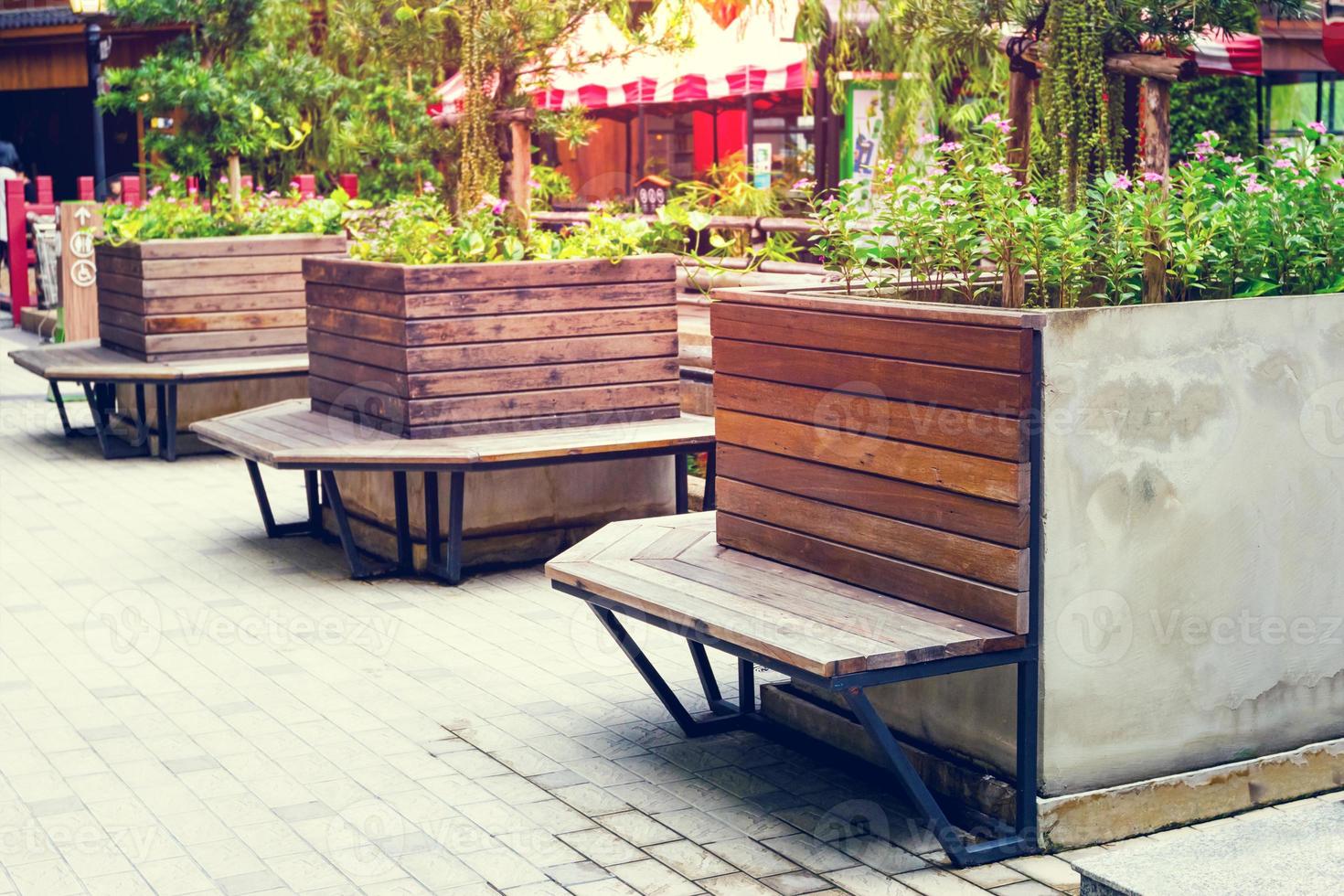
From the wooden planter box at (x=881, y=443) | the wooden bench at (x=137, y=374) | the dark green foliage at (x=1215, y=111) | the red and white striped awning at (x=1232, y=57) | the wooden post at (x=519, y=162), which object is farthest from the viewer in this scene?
the dark green foliage at (x=1215, y=111)

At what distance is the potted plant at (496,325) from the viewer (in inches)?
268

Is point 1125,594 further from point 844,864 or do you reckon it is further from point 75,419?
point 75,419

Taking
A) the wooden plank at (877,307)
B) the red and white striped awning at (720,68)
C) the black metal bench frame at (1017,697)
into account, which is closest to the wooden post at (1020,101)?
the wooden plank at (877,307)

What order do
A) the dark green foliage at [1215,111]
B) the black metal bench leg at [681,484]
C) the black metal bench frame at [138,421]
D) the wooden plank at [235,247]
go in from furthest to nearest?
the dark green foliage at [1215,111]
the black metal bench frame at [138,421]
the wooden plank at [235,247]
the black metal bench leg at [681,484]

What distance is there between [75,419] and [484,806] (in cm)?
846

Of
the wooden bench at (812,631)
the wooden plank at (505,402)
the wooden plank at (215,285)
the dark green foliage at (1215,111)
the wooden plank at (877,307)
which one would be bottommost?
the wooden bench at (812,631)

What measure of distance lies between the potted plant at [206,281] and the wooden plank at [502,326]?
8.56ft

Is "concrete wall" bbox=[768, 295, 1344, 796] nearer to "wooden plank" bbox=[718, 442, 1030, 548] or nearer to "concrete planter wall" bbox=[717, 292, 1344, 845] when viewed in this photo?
"concrete planter wall" bbox=[717, 292, 1344, 845]

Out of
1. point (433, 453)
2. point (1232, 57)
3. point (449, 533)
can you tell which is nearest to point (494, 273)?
point (433, 453)

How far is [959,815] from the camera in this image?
415 cm

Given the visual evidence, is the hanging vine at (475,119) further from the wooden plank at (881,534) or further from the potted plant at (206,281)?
the wooden plank at (881,534)

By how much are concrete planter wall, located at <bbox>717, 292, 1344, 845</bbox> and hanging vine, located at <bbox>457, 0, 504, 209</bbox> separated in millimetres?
4716

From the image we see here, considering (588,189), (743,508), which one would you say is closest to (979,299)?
(743,508)

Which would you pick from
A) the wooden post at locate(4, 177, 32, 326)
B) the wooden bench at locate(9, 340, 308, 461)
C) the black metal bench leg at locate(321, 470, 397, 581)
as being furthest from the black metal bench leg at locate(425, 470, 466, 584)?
the wooden post at locate(4, 177, 32, 326)
